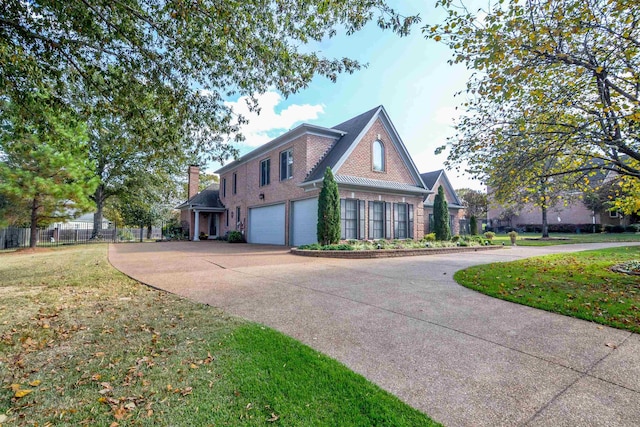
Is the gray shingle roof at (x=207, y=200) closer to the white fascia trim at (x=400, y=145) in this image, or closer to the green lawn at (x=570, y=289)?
the white fascia trim at (x=400, y=145)

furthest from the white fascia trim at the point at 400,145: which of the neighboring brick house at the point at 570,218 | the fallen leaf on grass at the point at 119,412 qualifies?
the fallen leaf on grass at the point at 119,412

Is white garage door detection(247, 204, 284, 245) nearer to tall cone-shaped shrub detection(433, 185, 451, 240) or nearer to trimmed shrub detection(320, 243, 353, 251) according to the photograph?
trimmed shrub detection(320, 243, 353, 251)

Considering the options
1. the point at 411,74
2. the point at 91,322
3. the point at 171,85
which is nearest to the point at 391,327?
the point at 91,322

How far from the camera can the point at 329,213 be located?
44.6 feet

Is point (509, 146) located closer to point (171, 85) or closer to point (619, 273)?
point (619, 273)

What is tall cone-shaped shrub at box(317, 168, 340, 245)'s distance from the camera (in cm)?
1356

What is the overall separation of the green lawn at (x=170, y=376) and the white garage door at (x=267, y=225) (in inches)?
547

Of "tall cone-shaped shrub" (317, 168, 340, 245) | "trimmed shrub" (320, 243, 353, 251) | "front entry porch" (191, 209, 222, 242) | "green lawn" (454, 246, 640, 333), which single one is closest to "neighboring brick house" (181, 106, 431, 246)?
"tall cone-shaped shrub" (317, 168, 340, 245)

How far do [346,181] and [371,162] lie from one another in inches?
102

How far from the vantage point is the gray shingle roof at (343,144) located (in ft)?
50.6

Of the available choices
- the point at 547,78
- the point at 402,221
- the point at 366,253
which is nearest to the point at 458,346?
the point at 547,78

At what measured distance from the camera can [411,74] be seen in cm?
826

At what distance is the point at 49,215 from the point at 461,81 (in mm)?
21674

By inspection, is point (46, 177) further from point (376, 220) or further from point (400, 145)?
point (400, 145)
